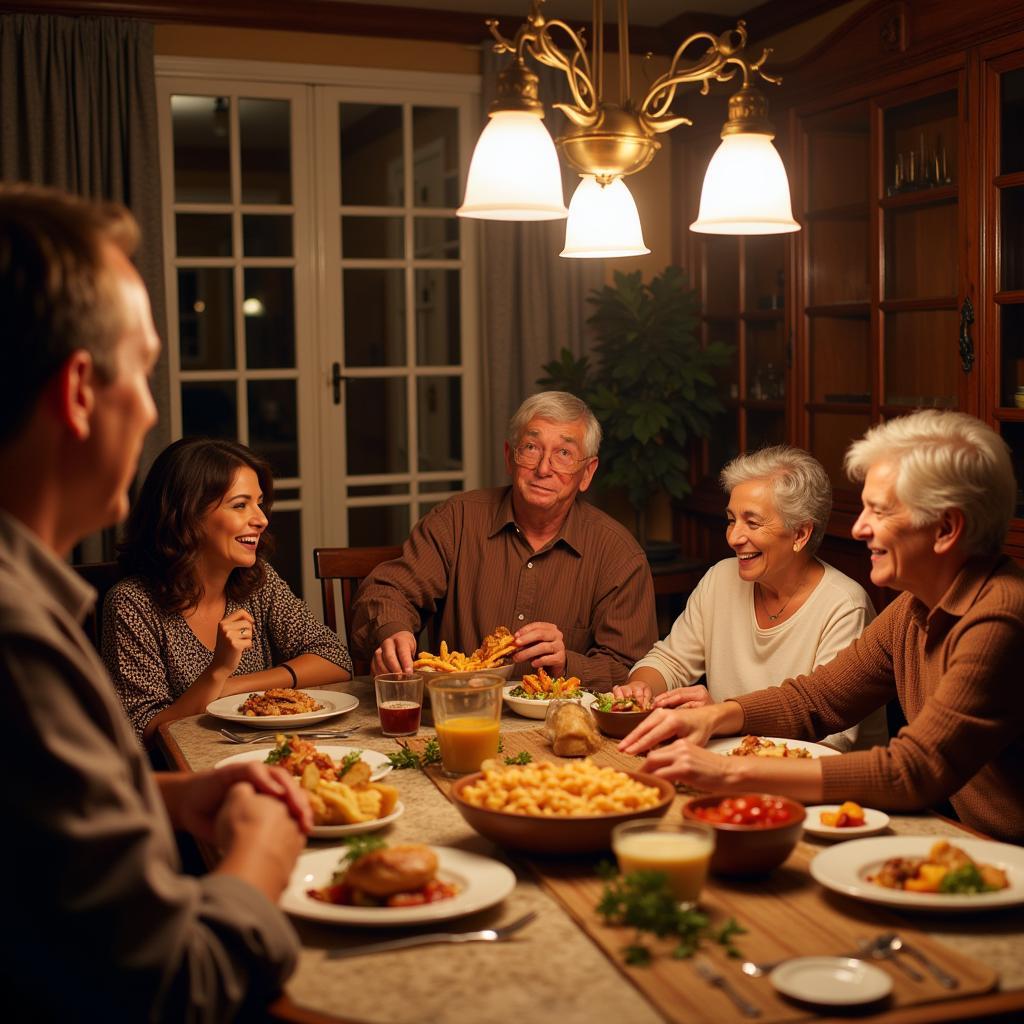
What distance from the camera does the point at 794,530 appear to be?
271 cm

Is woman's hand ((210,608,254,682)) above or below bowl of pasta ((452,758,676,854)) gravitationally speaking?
above

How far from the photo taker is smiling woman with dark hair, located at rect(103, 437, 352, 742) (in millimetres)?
2699

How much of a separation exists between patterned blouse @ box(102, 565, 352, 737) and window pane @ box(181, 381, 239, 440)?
196 centimetres

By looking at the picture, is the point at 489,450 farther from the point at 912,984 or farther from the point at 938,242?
the point at 912,984

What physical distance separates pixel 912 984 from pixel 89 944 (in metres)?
0.79

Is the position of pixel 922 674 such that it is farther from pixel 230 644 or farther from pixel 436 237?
pixel 436 237

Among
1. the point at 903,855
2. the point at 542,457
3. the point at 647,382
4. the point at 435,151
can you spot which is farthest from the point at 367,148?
the point at 903,855

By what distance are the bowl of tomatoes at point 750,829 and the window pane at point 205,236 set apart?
3.79m

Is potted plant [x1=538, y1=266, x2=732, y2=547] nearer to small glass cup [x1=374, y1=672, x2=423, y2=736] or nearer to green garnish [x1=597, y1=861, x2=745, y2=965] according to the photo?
small glass cup [x1=374, y1=672, x2=423, y2=736]

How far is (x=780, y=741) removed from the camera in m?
2.12

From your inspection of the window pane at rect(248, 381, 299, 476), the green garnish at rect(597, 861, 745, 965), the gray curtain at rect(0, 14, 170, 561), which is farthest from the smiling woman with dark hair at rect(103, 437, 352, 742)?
the window pane at rect(248, 381, 299, 476)

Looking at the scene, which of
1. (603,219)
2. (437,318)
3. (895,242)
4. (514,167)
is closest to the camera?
(514,167)

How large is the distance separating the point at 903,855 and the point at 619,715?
68cm

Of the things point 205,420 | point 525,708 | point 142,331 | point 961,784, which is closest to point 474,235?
point 205,420
